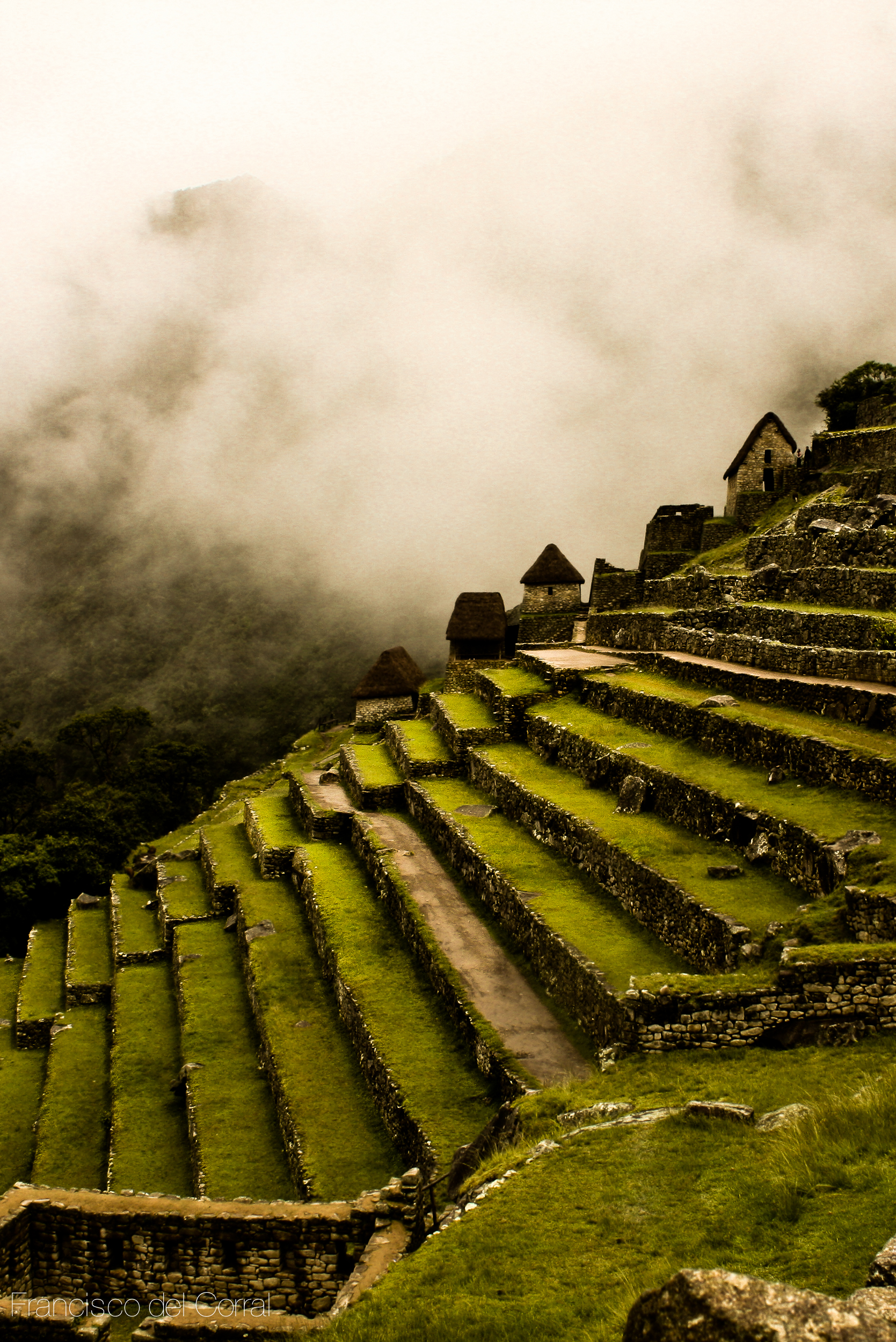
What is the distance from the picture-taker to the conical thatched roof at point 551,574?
3969 cm

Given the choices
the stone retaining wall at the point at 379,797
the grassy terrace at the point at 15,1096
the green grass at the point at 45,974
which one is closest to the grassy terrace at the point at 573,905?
the stone retaining wall at the point at 379,797

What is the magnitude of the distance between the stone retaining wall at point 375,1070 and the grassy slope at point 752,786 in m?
5.78

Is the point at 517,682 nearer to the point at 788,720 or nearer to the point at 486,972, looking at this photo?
the point at 788,720

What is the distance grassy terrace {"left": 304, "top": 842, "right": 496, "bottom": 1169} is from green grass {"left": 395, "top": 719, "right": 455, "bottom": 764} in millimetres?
4073

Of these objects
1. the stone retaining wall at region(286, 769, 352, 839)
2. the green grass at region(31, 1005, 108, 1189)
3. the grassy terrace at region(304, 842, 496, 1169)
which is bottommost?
the green grass at region(31, 1005, 108, 1189)

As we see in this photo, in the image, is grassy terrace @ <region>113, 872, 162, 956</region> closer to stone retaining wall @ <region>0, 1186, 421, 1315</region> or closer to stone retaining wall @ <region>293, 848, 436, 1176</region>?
stone retaining wall @ <region>293, 848, 436, 1176</region>

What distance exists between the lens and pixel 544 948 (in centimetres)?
1298

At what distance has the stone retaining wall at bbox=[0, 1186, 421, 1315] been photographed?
897cm

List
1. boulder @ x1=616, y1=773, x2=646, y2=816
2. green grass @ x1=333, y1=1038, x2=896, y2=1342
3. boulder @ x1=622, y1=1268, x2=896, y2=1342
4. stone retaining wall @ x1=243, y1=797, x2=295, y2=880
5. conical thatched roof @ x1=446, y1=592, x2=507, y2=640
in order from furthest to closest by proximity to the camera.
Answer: conical thatched roof @ x1=446, y1=592, x2=507, y2=640 < stone retaining wall @ x1=243, y1=797, x2=295, y2=880 < boulder @ x1=616, y1=773, x2=646, y2=816 < green grass @ x1=333, y1=1038, x2=896, y2=1342 < boulder @ x1=622, y1=1268, x2=896, y2=1342

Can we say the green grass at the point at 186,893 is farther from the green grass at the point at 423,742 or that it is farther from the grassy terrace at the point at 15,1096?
the green grass at the point at 423,742

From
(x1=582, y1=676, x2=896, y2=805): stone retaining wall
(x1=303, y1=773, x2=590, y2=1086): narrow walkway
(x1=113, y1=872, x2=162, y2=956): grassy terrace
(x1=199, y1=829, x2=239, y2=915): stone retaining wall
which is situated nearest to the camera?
(x1=303, y1=773, x2=590, y2=1086): narrow walkway

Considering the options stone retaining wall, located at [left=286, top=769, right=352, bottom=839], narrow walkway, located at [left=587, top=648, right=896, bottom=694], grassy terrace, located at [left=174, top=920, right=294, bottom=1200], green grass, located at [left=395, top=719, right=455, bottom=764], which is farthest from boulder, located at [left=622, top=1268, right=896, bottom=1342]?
stone retaining wall, located at [left=286, top=769, right=352, bottom=839]

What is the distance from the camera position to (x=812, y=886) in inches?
428

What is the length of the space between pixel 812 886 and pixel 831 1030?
2715mm
